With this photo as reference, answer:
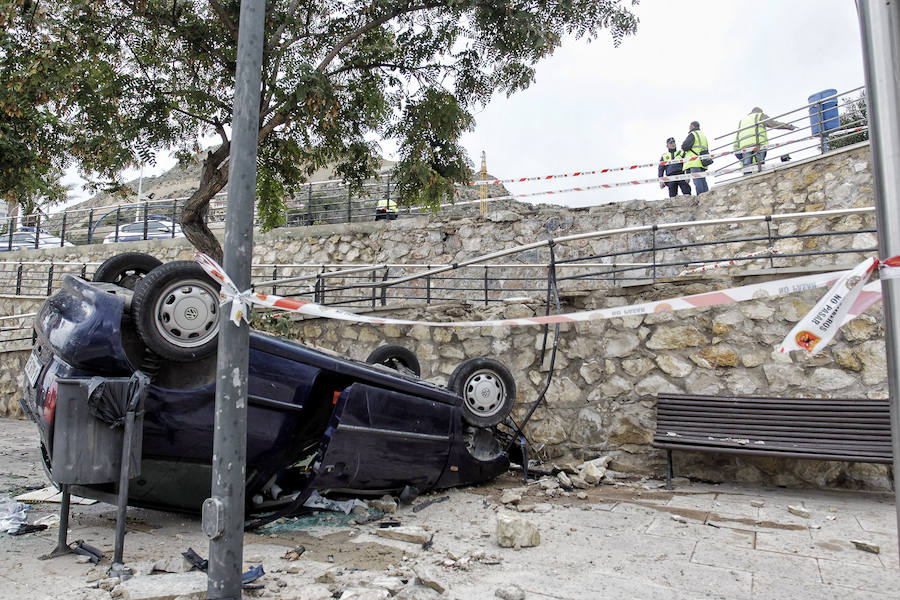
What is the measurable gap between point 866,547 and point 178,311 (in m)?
4.46

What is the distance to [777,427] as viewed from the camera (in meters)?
5.43

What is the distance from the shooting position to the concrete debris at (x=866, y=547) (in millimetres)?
3693

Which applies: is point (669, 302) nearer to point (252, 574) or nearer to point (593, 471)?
point (593, 471)

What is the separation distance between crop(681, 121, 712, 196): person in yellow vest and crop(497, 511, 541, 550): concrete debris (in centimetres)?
976

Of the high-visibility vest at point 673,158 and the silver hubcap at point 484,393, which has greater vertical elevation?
the high-visibility vest at point 673,158

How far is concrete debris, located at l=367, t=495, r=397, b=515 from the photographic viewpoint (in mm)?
4521

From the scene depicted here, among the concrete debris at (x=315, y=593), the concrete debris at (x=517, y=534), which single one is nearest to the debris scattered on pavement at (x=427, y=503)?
the concrete debris at (x=517, y=534)

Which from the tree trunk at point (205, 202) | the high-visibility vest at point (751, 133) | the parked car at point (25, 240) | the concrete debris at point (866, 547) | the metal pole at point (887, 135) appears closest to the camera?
the metal pole at point (887, 135)

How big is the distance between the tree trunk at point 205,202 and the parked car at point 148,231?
35.2 feet

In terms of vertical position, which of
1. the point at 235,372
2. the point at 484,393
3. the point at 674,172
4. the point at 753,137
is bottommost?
the point at 484,393

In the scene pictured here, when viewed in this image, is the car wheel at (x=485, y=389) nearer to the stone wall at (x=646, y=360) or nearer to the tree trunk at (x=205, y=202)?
the stone wall at (x=646, y=360)

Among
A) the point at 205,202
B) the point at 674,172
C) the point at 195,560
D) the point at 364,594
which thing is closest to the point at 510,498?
the point at 364,594

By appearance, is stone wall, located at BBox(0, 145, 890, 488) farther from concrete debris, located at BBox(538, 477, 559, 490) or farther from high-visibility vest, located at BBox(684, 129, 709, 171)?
high-visibility vest, located at BBox(684, 129, 709, 171)

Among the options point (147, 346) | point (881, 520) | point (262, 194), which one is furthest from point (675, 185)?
point (147, 346)
